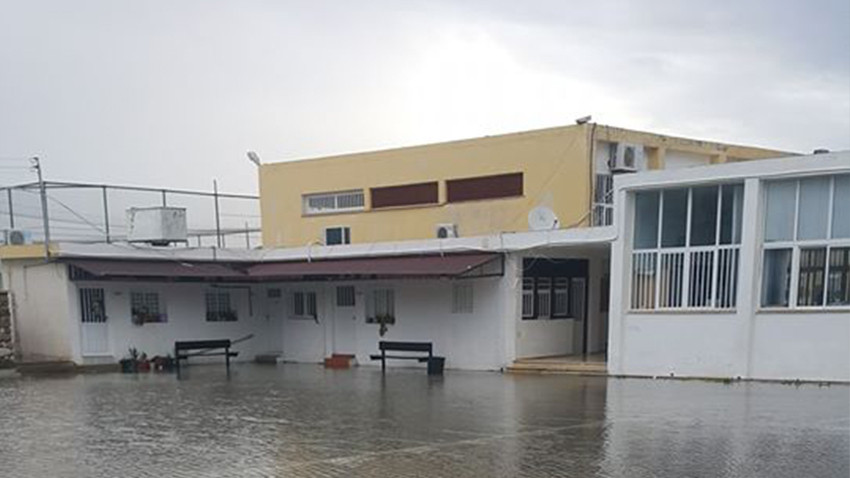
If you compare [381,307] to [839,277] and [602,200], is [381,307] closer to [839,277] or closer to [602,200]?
[602,200]

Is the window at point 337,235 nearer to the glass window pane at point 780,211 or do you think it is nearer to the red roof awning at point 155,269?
the red roof awning at point 155,269

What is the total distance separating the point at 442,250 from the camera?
19891 millimetres

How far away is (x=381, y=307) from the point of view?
2159cm

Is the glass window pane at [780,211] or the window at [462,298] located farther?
the window at [462,298]

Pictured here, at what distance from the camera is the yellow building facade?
20625 mm

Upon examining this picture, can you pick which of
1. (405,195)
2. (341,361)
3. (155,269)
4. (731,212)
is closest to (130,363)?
(155,269)

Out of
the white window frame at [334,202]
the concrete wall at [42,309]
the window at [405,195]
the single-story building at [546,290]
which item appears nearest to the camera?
the single-story building at [546,290]

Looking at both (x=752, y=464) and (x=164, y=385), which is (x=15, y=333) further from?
(x=752, y=464)

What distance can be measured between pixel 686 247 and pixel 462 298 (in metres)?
6.06

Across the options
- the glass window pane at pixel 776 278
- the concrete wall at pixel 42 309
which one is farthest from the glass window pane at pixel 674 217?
the concrete wall at pixel 42 309

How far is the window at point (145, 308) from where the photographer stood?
21516 mm

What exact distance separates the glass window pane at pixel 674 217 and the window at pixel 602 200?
13.1 feet

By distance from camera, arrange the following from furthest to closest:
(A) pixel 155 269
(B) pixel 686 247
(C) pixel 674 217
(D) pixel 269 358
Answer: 1. (D) pixel 269 358
2. (A) pixel 155 269
3. (C) pixel 674 217
4. (B) pixel 686 247

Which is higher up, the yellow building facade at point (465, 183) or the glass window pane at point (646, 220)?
the yellow building facade at point (465, 183)
